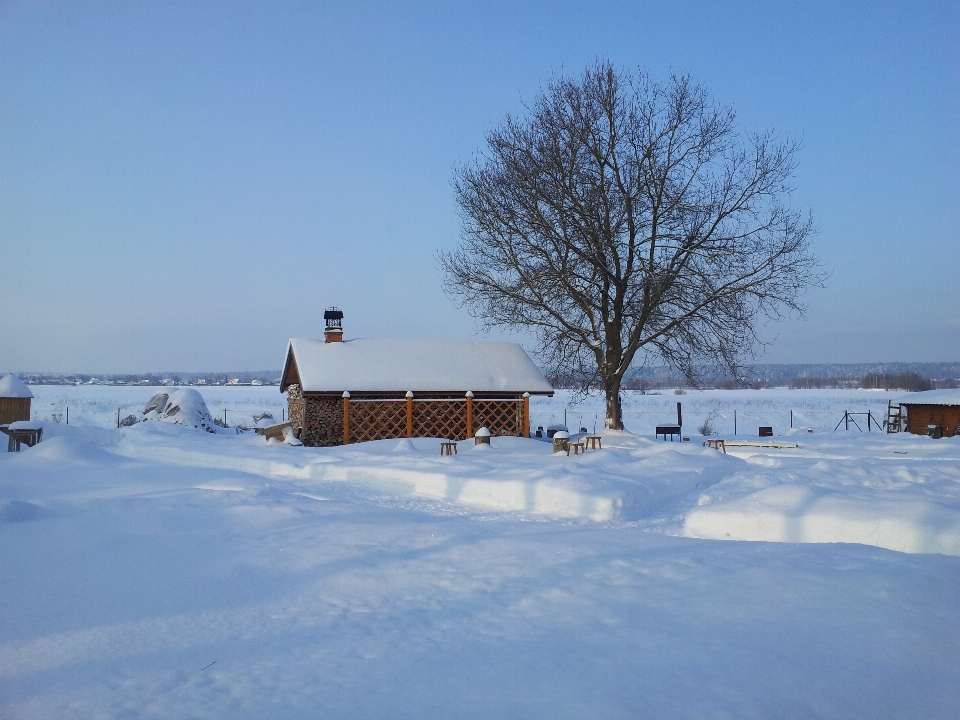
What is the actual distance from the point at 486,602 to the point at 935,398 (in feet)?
92.0

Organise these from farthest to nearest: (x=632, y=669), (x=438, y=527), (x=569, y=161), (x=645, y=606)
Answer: (x=569, y=161)
(x=438, y=527)
(x=645, y=606)
(x=632, y=669)

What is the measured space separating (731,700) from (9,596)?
5.34 meters

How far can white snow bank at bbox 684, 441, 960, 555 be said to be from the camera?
7441 millimetres

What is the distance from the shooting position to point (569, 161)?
21594mm

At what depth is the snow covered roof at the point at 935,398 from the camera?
2630cm

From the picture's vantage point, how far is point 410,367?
2264cm

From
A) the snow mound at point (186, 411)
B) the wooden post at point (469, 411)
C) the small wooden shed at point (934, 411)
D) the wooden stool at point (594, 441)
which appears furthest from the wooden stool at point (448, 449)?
the small wooden shed at point (934, 411)

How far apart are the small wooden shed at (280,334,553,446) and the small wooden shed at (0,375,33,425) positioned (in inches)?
485

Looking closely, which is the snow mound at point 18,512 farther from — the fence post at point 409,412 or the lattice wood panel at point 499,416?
the lattice wood panel at point 499,416

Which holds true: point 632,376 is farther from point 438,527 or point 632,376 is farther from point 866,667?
point 866,667

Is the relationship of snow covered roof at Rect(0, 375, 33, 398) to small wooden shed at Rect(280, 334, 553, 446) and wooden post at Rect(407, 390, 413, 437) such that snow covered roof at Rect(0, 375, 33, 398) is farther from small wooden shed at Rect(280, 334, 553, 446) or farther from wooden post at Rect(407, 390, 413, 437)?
wooden post at Rect(407, 390, 413, 437)

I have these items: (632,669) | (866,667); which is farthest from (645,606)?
(866,667)

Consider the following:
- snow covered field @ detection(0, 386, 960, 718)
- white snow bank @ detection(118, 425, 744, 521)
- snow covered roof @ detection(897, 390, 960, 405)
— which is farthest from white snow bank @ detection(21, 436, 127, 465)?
snow covered roof @ detection(897, 390, 960, 405)

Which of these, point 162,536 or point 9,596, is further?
point 162,536
